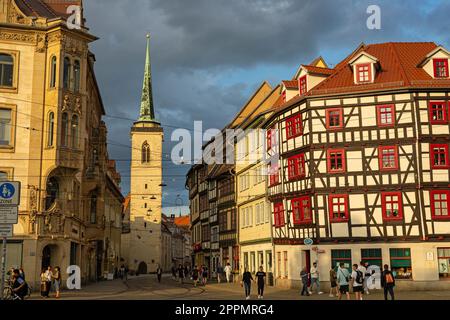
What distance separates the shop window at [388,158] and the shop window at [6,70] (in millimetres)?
25165

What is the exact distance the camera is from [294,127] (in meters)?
39.9

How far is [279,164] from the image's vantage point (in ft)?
138

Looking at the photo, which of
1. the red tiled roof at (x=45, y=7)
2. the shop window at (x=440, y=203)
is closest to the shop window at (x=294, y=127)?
the shop window at (x=440, y=203)

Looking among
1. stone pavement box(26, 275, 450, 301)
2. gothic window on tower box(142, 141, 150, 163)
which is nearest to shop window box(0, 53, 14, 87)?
stone pavement box(26, 275, 450, 301)

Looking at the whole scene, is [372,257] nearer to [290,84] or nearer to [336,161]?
[336,161]

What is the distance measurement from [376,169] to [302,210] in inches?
221

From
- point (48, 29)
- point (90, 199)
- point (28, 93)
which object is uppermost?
point (48, 29)

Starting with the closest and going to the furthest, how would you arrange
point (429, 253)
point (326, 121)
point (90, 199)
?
point (429, 253) → point (326, 121) → point (90, 199)

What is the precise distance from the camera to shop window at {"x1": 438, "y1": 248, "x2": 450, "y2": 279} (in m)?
→ 35.0

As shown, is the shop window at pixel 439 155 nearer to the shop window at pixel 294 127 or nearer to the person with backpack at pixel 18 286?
the shop window at pixel 294 127

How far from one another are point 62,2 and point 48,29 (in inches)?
388

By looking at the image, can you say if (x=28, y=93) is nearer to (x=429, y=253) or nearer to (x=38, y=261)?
(x=38, y=261)

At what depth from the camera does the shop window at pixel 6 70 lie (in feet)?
129
